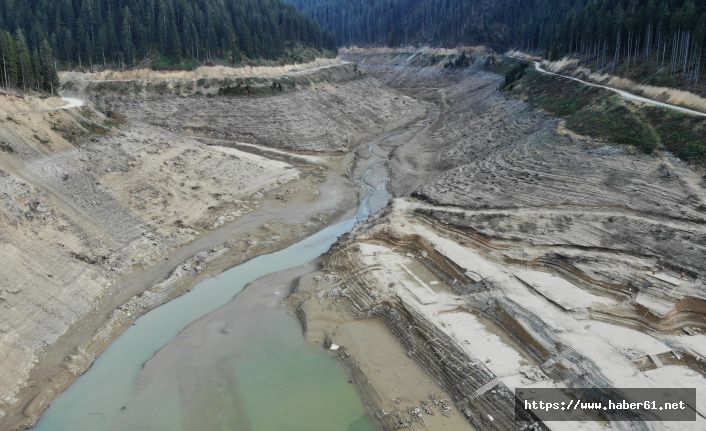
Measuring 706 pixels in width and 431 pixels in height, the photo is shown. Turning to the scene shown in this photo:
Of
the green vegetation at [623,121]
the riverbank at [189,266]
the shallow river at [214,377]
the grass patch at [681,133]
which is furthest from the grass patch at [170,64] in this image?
the grass patch at [681,133]

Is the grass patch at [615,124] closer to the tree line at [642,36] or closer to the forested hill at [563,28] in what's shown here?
the forested hill at [563,28]

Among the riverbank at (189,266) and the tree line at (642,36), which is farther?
the tree line at (642,36)

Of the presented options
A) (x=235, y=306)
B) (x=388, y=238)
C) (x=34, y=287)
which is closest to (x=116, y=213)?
(x=34, y=287)

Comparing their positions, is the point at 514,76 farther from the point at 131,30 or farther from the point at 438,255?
the point at 131,30

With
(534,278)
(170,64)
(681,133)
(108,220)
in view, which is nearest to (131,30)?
(170,64)

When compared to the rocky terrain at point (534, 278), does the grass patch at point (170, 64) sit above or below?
above

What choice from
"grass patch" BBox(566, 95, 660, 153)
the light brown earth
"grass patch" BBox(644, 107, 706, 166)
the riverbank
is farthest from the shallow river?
"grass patch" BBox(566, 95, 660, 153)

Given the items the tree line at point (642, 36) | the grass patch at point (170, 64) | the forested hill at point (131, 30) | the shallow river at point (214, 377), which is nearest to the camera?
the shallow river at point (214, 377)
